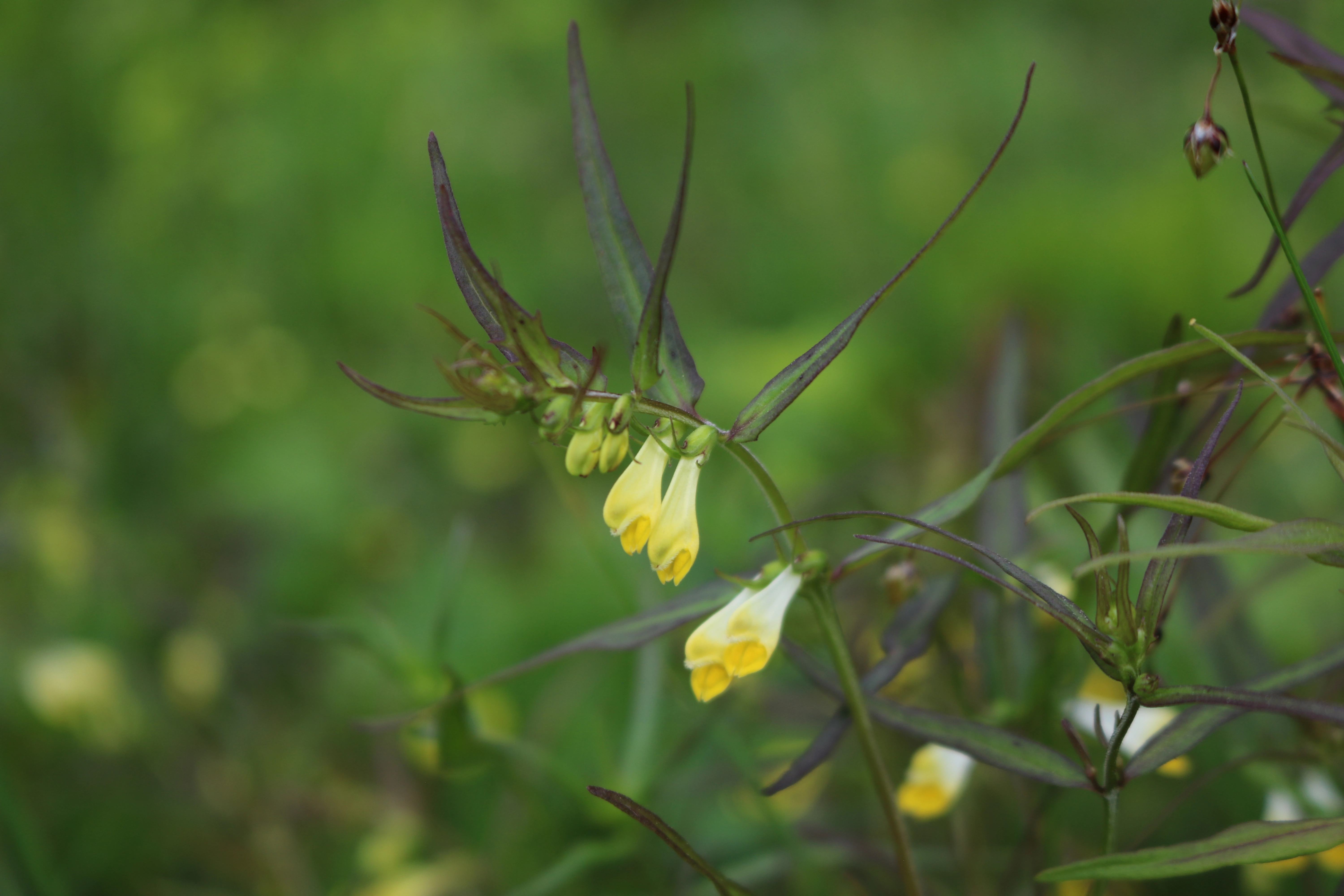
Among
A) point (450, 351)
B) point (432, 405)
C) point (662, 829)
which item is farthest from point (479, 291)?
point (450, 351)

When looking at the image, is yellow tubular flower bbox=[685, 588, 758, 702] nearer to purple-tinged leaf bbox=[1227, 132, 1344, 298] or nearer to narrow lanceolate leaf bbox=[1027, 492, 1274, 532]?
narrow lanceolate leaf bbox=[1027, 492, 1274, 532]

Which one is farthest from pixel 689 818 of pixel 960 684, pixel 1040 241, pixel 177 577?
pixel 1040 241

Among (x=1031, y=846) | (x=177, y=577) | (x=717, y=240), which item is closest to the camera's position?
(x=1031, y=846)

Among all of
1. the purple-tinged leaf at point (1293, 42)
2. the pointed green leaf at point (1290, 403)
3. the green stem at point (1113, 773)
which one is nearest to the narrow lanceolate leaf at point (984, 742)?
the green stem at point (1113, 773)

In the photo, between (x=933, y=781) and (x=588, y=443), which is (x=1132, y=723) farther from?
(x=588, y=443)

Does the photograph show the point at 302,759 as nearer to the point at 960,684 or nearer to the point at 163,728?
the point at 163,728

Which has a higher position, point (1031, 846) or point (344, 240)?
point (344, 240)

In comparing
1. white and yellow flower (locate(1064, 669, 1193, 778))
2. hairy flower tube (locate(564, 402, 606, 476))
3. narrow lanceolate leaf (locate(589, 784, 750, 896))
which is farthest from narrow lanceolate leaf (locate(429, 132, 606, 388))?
white and yellow flower (locate(1064, 669, 1193, 778))
